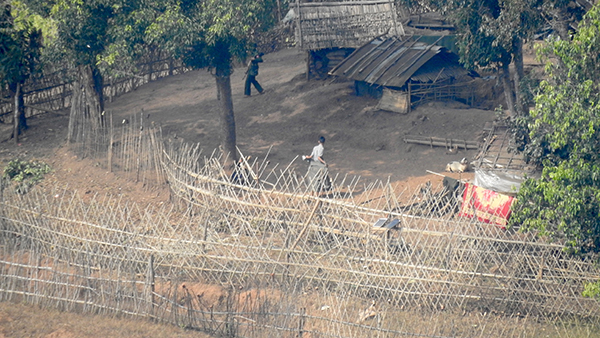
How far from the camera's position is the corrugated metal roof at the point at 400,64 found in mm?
15492

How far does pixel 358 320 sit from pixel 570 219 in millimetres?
2751

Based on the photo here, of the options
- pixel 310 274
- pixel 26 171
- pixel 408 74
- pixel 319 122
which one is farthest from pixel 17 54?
pixel 310 274

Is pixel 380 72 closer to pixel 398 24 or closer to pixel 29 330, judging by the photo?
pixel 398 24

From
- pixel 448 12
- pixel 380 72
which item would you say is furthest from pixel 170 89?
pixel 448 12

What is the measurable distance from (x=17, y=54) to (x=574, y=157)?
38.3ft

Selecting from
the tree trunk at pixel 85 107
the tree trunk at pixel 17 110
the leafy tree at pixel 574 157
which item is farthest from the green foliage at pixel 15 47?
the leafy tree at pixel 574 157

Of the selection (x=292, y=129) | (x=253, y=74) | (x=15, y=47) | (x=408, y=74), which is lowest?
(x=292, y=129)

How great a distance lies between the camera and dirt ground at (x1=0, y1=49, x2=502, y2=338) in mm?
12914

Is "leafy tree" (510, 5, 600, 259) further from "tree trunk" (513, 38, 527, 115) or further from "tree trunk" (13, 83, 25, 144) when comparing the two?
"tree trunk" (13, 83, 25, 144)

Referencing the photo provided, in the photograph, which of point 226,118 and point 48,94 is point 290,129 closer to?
point 226,118

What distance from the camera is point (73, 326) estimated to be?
7906 mm

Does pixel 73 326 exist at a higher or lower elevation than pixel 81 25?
lower

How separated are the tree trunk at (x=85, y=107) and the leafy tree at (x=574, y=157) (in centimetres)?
946

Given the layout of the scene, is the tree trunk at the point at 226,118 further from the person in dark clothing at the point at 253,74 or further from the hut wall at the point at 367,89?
the hut wall at the point at 367,89
